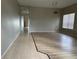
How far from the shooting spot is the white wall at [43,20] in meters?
12.9

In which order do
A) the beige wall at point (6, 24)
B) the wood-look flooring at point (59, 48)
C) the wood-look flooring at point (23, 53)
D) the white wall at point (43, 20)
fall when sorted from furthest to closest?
the white wall at point (43, 20) < the wood-look flooring at point (59, 48) < the wood-look flooring at point (23, 53) < the beige wall at point (6, 24)

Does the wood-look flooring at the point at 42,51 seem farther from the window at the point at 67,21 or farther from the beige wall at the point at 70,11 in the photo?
the window at the point at 67,21

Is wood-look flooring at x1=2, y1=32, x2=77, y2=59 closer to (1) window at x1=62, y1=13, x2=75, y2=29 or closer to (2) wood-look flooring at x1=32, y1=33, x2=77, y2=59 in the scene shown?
(2) wood-look flooring at x1=32, y1=33, x2=77, y2=59

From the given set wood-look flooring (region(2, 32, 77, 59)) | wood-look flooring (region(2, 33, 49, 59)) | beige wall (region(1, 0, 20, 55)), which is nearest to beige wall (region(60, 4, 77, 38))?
wood-look flooring (region(2, 32, 77, 59))

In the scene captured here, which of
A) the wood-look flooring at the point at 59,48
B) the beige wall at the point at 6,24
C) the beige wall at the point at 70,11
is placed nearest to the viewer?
the beige wall at the point at 6,24

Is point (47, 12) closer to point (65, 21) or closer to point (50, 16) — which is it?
point (50, 16)

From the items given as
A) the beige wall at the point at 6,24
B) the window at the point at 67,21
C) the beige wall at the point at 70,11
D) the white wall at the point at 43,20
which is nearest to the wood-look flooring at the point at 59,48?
the beige wall at the point at 6,24

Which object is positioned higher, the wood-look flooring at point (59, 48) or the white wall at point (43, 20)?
the white wall at point (43, 20)

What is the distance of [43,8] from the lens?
12961mm

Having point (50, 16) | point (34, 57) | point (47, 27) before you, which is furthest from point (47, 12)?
Result: point (34, 57)

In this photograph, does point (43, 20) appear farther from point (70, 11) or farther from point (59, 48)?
point (59, 48)

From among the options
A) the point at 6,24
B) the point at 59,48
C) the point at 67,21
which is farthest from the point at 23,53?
the point at 67,21

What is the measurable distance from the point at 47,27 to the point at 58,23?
1456mm

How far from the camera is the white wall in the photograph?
42.2ft
